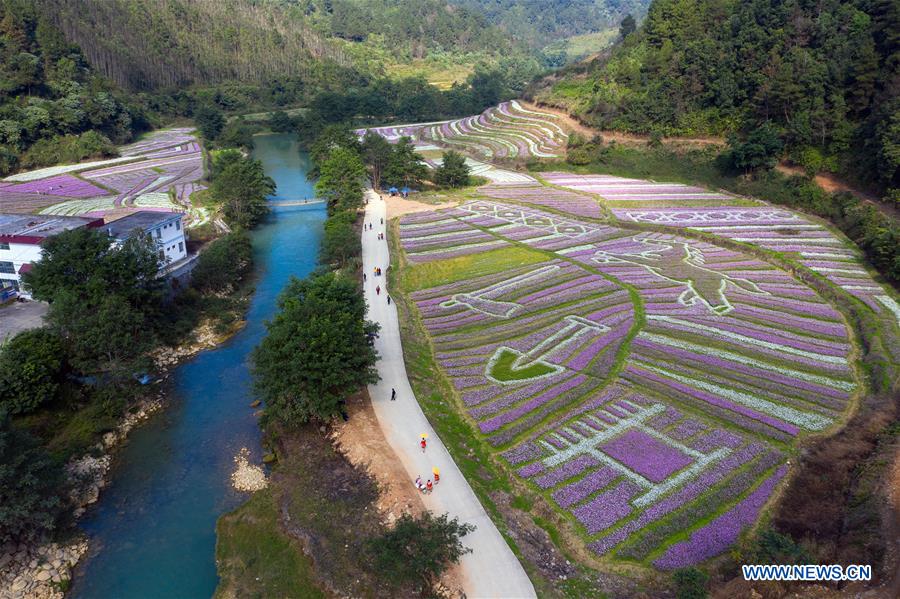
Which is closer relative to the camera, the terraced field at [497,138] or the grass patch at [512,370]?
the grass patch at [512,370]

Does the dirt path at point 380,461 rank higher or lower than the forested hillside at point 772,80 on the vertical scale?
lower

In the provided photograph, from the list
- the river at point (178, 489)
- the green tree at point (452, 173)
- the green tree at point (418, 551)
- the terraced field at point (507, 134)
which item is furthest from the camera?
the terraced field at point (507, 134)

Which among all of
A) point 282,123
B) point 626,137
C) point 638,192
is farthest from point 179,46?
point 638,192

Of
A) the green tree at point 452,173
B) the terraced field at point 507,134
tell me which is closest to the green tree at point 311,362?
the green tree at point 452,173

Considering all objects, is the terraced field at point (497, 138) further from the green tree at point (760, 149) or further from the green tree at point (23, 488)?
the green tree at point (23, 488)

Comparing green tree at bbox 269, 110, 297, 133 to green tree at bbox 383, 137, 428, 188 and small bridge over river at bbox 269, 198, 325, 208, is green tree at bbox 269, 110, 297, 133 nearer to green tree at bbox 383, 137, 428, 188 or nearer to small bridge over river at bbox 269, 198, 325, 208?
small bridge over river at bbox 269, 198, 325, 208

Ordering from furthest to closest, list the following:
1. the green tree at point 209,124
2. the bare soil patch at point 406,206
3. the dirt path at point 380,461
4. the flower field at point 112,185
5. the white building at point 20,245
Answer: the green tree at point 209,124 < the bare soil patch at point 406,206 < the flower field at point 112,185 < the white building at point 20,245 < the dirt path at point 380,461

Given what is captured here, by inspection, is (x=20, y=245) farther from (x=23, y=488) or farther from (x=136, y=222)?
(x=23, y=488)
